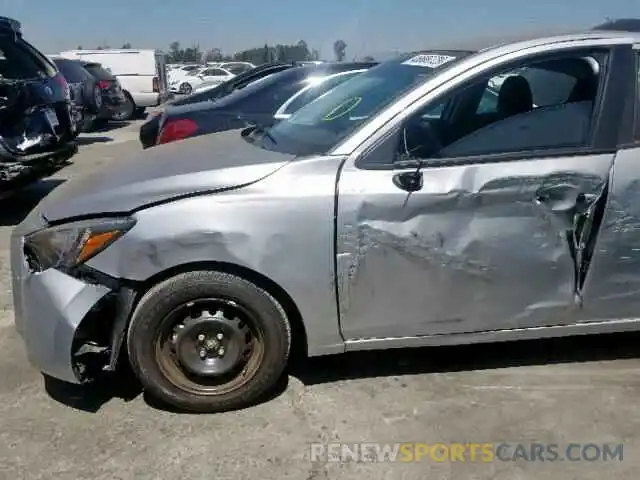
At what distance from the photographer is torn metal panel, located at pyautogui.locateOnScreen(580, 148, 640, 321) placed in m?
3.12

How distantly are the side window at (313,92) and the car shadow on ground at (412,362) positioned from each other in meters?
3.13

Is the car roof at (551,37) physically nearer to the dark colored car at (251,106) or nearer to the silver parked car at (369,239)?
the silver parked car at (369,239)

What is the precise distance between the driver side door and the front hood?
453 mm

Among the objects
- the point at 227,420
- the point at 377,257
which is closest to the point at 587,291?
the point at 377,257

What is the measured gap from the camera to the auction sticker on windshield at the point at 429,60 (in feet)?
11.4

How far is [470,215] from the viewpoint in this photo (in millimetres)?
3076

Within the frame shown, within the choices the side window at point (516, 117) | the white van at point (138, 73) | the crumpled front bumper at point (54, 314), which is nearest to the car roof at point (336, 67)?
the side window at point (516, 117)

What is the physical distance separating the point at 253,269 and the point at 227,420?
730mm

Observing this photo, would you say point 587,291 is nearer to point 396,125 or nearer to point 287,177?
point 396,125

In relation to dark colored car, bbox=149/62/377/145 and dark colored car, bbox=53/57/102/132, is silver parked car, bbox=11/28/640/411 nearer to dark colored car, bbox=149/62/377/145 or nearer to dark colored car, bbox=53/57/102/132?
dark colored car, bbox=149/62/377/145

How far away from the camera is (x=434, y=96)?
312cm

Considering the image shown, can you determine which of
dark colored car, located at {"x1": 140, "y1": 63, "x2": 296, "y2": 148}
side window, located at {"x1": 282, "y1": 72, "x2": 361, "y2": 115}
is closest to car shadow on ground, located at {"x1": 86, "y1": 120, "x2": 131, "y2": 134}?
dark colored car, located at {"x1": 140, "y1": 63, "x2": 296, "y2": 148}

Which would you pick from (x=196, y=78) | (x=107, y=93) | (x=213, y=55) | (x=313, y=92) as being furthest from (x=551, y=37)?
(x=213, y=55)

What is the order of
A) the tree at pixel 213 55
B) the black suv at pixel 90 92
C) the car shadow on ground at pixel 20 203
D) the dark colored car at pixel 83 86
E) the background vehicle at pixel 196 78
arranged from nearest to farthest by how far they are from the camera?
the car shadow on ground at pixel 20 203, the black suv at pixel 90 92, the dark colored car at pixel 83 86, the background vehicle at pixel 196 78, the tree at pixel 213 55
